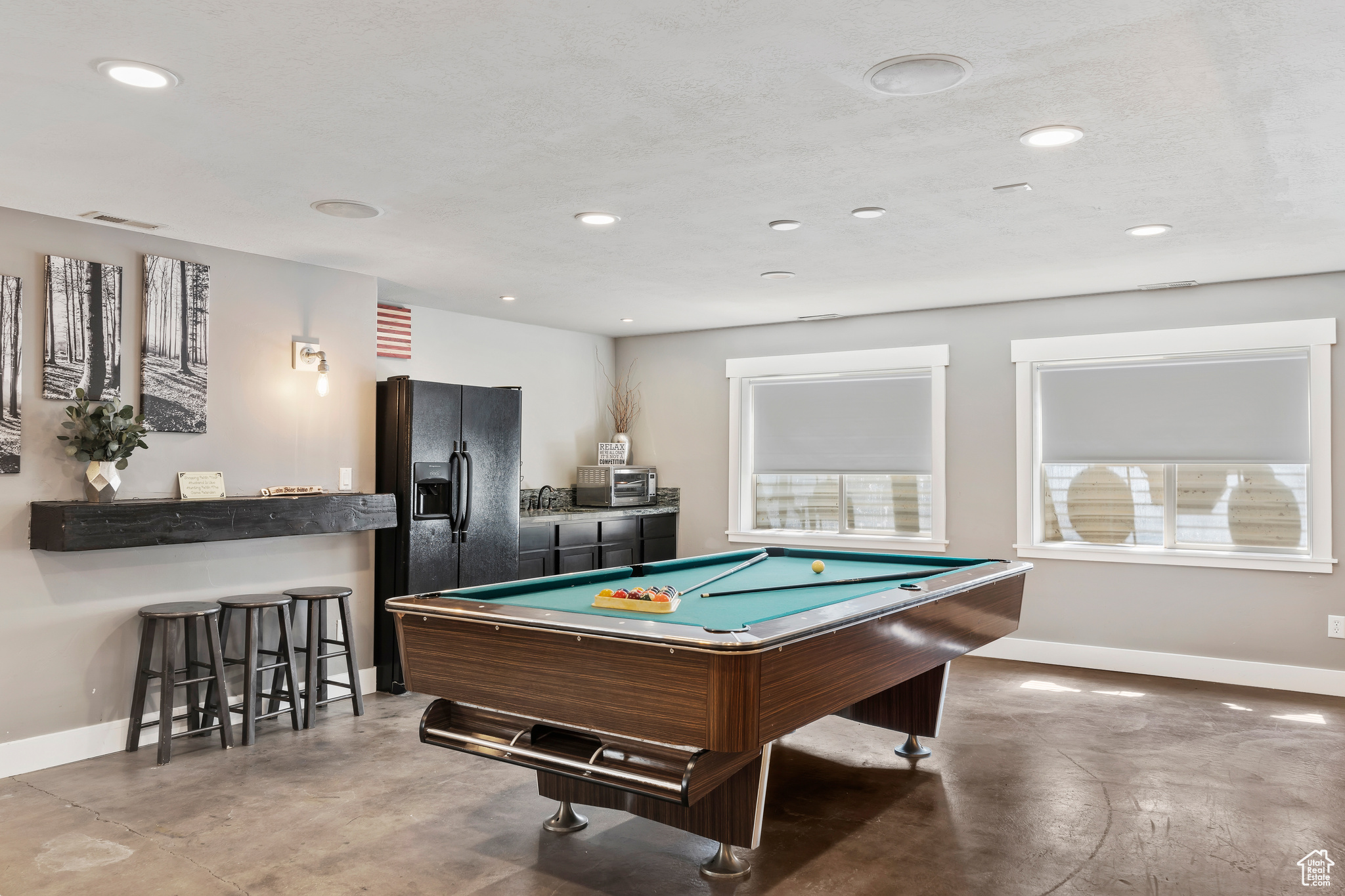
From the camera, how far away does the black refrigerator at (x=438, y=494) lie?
512 cm

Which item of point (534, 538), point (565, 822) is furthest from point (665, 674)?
point (534, 538)

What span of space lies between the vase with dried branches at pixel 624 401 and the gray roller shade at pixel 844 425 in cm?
108

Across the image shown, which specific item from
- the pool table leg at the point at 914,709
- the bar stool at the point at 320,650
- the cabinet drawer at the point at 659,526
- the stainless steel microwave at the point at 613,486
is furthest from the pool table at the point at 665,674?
the cabinet drawer at the point at 659,526

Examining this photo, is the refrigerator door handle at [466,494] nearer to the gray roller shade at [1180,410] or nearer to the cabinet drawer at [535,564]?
the cabinet drawer at [535,564]

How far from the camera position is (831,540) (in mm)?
6648

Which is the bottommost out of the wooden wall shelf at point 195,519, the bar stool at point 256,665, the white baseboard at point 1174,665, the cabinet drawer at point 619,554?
the white baseboard at point 1174,665

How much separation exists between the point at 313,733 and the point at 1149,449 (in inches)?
200

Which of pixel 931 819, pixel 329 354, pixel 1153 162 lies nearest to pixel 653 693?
pixel 931 819

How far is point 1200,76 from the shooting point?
247 centimetres

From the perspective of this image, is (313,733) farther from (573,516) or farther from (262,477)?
(573,516)

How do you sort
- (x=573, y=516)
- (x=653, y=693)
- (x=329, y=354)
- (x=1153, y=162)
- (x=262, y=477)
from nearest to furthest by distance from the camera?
(x=653, y=693) → (x=1153, y=162) → (x=262, y=477) → (x=329, y=354) → (x=573, y=516)

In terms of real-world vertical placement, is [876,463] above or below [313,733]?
above

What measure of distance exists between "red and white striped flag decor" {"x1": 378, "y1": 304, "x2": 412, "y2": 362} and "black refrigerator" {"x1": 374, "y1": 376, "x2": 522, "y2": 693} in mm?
622

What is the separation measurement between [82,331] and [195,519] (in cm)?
97
